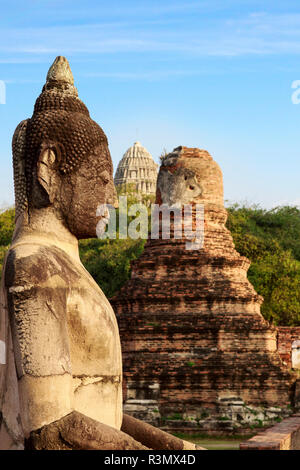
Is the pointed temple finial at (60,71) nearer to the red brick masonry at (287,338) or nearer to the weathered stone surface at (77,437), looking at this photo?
the weathered stone surface at (77,437)

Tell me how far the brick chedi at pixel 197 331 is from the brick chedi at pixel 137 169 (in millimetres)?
64119

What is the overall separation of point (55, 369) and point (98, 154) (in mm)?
1295

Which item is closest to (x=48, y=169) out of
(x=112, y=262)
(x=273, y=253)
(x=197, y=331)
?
(x=197, y=331)

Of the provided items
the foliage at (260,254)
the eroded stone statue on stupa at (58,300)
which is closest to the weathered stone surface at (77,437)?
the eroded stone statue on stupa at (58,300)

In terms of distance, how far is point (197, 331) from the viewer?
19016mm

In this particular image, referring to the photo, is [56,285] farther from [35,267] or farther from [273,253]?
[273,253]

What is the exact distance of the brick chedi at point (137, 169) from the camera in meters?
86.2

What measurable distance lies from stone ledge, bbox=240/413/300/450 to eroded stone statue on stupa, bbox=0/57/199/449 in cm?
463

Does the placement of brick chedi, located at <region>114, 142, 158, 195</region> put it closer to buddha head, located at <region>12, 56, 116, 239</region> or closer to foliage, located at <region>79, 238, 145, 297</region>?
foliage, located at <region>79, 238, 145, 297</region>

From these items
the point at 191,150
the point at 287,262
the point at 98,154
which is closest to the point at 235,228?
the point at 287,262

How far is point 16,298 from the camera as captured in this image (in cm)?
357

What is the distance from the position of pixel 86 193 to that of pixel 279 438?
596cm
